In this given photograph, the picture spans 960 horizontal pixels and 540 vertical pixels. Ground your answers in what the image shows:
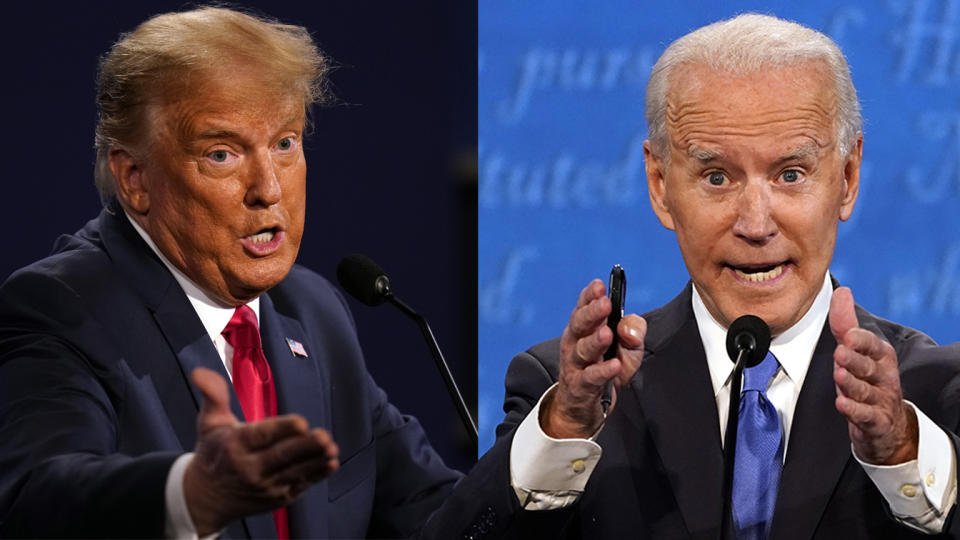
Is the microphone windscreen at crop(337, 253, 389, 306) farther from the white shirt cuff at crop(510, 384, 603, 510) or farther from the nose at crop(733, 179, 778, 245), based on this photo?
the nose at crop(733, 179, 778, 245)

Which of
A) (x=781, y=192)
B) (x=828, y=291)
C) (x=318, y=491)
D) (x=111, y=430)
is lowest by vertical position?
(x=318, y=491)

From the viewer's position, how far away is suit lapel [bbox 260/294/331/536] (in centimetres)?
223

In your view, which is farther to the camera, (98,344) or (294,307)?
(294,307)

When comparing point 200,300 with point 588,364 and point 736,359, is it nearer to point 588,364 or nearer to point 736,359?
point 588,364

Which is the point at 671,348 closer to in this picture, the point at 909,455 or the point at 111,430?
the point at 909,455

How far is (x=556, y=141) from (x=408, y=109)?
380 millimetres

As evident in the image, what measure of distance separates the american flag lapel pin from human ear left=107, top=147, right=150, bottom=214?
0.33 m

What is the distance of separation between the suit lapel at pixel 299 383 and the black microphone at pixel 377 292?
208mm

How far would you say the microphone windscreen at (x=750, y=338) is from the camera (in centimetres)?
190

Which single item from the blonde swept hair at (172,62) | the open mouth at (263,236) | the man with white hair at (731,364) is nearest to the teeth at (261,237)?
the open mouth at (263,236)

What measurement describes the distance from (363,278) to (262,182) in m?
0.24

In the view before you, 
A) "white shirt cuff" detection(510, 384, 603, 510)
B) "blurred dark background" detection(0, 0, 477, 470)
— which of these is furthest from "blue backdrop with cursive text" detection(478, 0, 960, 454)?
"white shirt cuff" detection(510, 384, 603, 510)

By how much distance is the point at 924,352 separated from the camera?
7.31 feet

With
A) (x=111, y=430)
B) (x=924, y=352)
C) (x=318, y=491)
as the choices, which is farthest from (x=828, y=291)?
(x=111, y=430)
